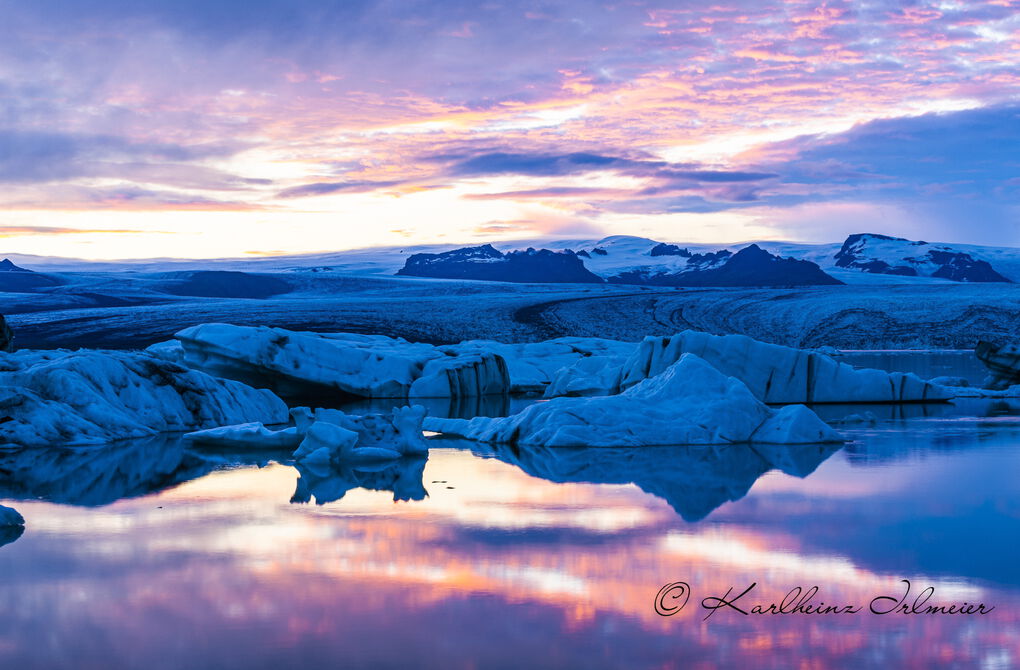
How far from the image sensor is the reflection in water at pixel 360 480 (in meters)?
7.69

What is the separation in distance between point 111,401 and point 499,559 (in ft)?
23.3

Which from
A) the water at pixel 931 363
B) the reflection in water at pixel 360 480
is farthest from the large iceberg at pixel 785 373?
the reflection in water at pixel 360 480

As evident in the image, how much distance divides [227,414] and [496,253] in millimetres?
95061

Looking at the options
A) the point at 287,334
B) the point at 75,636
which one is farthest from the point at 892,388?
the point at 75,636

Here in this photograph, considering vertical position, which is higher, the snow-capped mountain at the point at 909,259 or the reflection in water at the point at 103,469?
the snow-capped mountain at the point at 909,259

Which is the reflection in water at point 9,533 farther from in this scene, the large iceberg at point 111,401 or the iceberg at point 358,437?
the large iceberg at point 111,401

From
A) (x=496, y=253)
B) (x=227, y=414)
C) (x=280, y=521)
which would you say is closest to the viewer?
(x=280, y=521)

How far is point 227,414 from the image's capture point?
486 inches

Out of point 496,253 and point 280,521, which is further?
point 496,253

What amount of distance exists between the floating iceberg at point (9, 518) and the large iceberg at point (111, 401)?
3.71 meters

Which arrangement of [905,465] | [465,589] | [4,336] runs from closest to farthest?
[465,589], [905,465], [4,336]

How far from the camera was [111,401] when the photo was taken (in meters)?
11.4

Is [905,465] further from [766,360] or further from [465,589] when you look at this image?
[766,360]

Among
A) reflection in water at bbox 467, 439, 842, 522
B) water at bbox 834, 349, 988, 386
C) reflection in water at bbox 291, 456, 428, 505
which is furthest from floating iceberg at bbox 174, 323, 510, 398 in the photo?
water at bbox 834, 349, 988, 386
